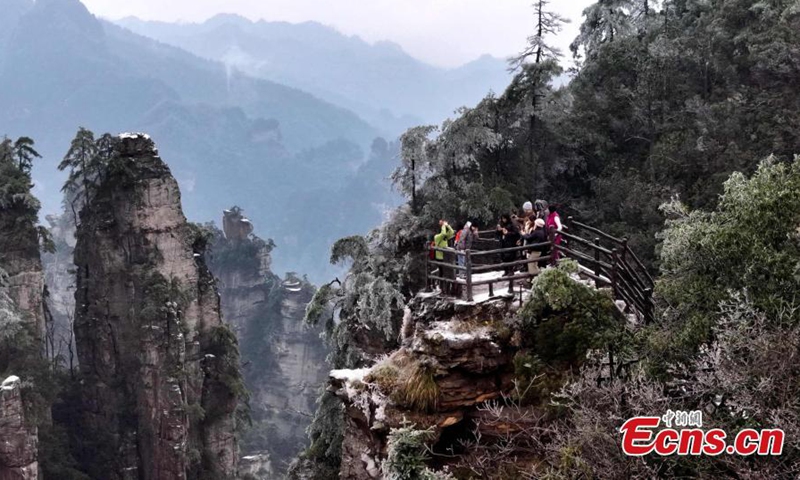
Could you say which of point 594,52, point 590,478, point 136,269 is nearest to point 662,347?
point 590,478

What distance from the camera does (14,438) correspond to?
74.5ft

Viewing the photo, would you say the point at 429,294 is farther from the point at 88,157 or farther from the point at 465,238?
the point at 88,157

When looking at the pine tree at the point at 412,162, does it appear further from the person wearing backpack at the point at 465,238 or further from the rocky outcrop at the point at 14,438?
the rocky outcrop at the point at 14,438

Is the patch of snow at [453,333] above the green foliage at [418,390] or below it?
above

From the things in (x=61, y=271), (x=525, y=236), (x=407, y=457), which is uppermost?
(x=61, y=271)

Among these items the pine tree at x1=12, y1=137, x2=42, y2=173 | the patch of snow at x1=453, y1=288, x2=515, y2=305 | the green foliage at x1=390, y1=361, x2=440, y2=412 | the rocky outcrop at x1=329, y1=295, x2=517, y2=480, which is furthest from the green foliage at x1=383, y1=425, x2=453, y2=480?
the pine tree at x1=12, y1=137, x2=42, y2=173

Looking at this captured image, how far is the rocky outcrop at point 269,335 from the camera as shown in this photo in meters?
63.6

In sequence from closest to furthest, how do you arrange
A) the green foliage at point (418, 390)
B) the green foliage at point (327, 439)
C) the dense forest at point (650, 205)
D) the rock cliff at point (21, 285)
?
the dense forest at point (650, 205), the green foliage at point (418, 390), the green foliage at point (327, 439), the rock cliff at point (21, 285)

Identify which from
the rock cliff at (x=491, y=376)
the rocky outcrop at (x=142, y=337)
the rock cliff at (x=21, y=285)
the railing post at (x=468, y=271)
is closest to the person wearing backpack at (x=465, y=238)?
the railing post at (x=468, y=271)

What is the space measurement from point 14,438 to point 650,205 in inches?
950

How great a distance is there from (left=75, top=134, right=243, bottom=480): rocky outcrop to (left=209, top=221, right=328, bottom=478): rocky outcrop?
28429 millimetres

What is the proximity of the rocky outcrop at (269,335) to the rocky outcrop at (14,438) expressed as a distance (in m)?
37.4

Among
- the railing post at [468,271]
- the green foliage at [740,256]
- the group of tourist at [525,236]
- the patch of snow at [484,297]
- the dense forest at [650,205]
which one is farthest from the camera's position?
the group of tourist at [525,236]

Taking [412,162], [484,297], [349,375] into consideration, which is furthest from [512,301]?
[412,162]
